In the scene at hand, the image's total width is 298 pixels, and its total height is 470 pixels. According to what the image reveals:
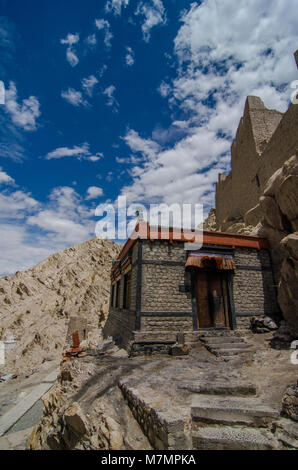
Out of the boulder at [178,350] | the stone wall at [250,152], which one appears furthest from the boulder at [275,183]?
the boulder at [178,350]

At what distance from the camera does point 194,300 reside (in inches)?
383

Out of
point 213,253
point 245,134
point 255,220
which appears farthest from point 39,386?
point 245,134

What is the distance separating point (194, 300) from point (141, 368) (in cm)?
385

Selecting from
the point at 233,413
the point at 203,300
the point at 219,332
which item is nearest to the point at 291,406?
the point at 233,413

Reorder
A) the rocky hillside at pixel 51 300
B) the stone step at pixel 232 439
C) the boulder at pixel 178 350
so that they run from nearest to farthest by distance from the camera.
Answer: the stone step at pixel 232 439 < the boulder at pixel 178 350 < the rocky hillside at pixel 51 300

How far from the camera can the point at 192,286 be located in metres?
9.84

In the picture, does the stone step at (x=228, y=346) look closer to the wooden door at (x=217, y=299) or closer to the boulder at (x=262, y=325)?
the wooden door at (x=217, y=299)

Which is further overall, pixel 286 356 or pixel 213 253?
pixel 213 253

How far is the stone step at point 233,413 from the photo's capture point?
385 centimetres

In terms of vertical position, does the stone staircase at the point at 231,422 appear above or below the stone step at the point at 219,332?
below

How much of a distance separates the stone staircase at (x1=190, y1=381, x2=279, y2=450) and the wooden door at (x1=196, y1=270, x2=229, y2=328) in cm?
516

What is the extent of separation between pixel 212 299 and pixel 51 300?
2150 cm

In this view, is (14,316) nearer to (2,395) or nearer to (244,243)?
(2,395)

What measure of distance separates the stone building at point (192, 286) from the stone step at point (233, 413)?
15.2 ft
